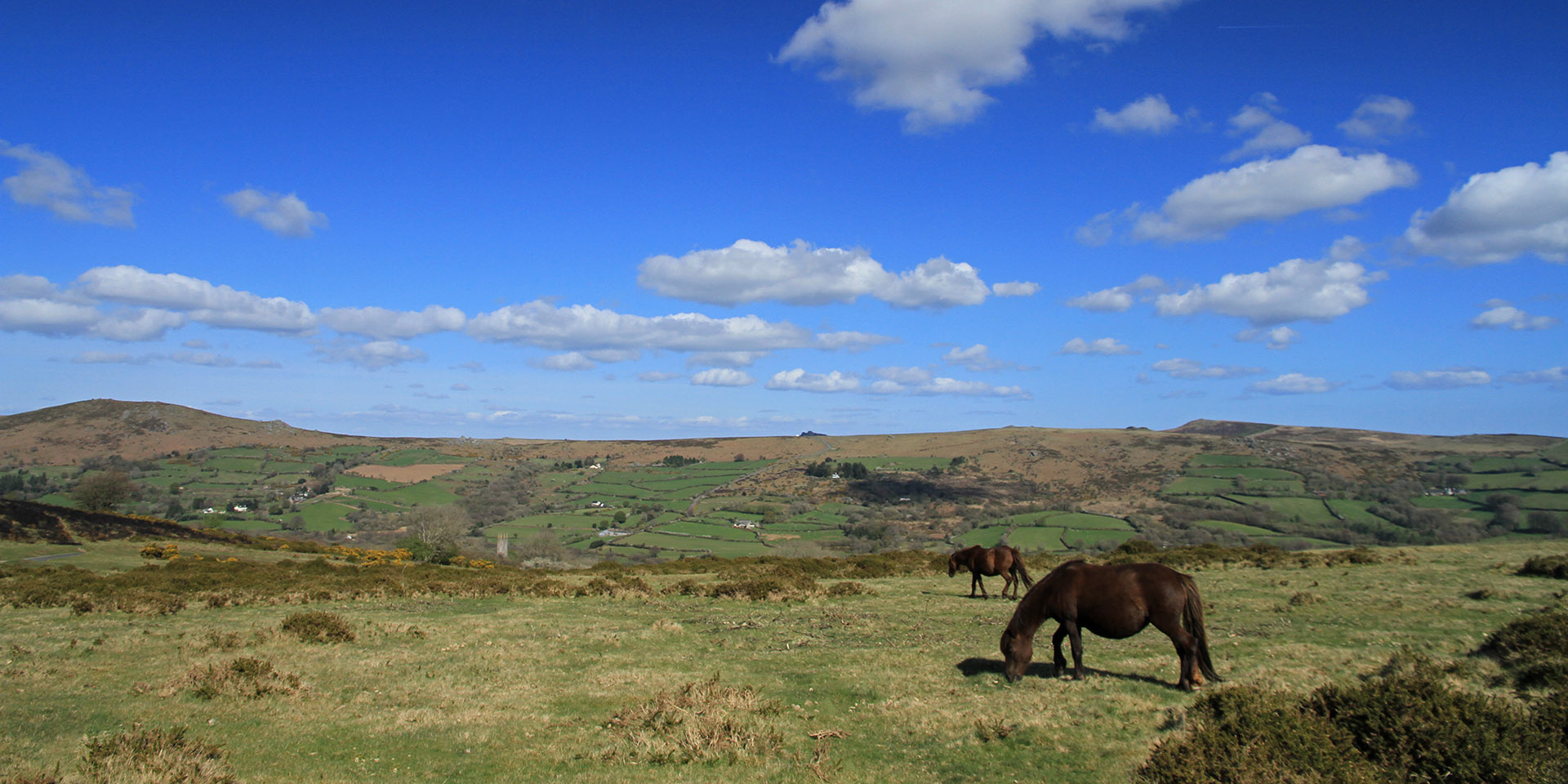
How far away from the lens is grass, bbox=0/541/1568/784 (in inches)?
336

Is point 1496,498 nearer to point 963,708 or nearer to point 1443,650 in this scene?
point 1443,650

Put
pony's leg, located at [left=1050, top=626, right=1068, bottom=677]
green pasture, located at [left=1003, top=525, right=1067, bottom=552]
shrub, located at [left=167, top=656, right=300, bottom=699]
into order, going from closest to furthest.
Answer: shrub, located at [left=167, top=656, right=300, bottom=699] < pony's leg, located at [left=1050, top=626, right=1068, bottom=677] < green pasture, located at [left=1003, top=525, right=1067, bottom=552]

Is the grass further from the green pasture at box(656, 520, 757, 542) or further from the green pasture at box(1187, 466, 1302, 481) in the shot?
the green pasture at box(1187, 466, 1302, 481)

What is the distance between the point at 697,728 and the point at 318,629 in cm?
1204

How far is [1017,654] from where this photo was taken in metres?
11.5

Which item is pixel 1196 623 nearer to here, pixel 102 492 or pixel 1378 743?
pixel 1378 743

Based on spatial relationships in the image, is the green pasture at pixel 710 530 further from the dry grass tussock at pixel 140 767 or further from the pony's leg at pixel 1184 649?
the dry grass tussock at pixel 140 767

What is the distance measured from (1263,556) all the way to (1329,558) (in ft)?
6.97

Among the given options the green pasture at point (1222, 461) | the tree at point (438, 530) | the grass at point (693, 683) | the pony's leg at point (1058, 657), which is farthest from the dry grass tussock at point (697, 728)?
the green pasture at point (1222, 461)

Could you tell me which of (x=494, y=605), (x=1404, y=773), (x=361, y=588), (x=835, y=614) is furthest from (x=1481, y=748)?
(x=361, y=588)

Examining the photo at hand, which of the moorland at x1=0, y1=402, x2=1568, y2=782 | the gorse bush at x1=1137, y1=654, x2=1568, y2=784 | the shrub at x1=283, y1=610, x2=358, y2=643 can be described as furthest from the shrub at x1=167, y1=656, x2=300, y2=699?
the gorse bush at x1=1137, y1=654, x2=1568, y2=784

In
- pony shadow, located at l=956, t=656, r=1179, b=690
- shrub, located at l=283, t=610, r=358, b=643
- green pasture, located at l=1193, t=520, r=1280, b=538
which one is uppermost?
pony shadow, located at l=956, t=656, r=1179, b=690

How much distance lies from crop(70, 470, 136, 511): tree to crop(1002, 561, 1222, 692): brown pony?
70.3 meters

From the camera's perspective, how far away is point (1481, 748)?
6164 millimetres
